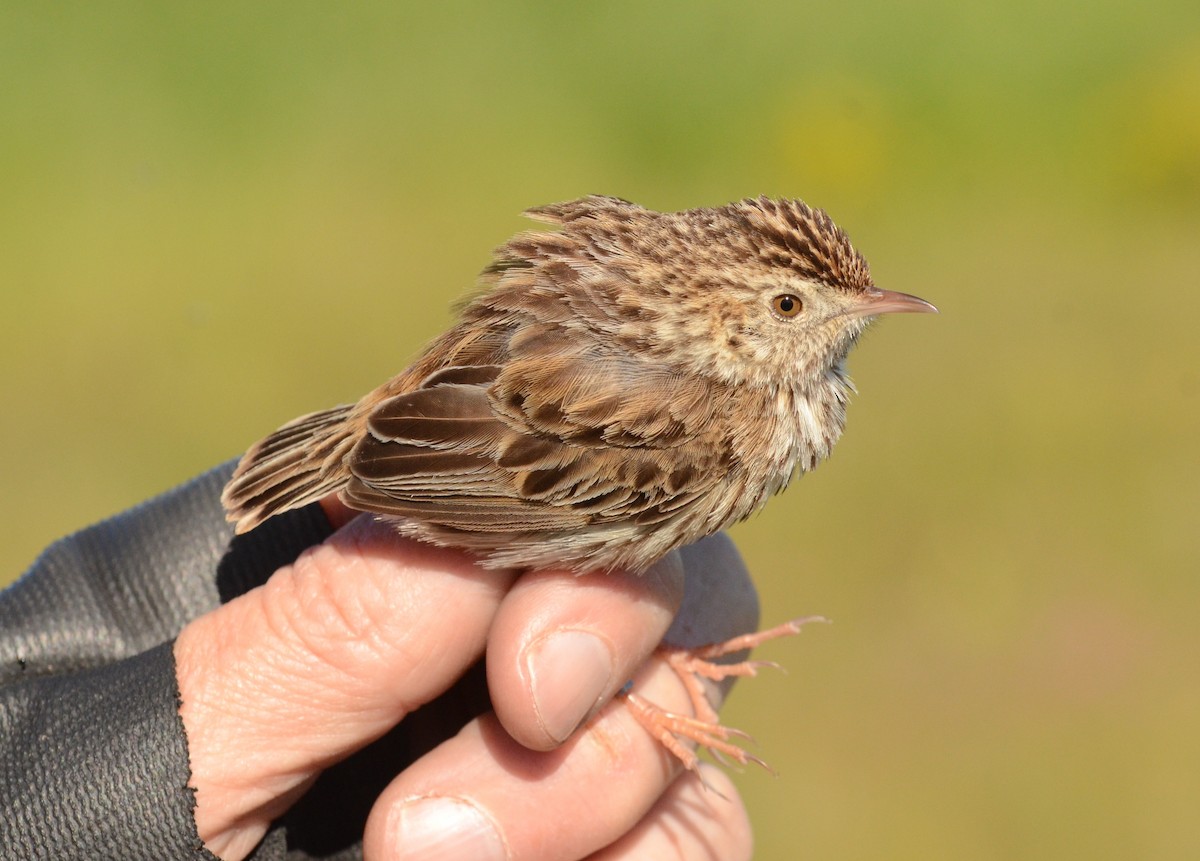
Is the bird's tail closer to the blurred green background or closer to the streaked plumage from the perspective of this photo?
the streaked plumage

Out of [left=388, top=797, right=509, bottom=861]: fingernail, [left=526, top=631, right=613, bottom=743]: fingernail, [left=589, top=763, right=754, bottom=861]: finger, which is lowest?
[left=589, top=763, right=754, bottom=861]: finger

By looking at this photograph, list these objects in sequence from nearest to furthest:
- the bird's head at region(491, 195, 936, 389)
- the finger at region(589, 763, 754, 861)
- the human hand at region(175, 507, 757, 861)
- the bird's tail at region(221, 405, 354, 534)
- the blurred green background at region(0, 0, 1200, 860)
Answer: the human hand at region(175, 507, 757, 861) < the bird's tail at region(221, 405, 354, 534) < the bird's head at region(491, 195, 936, 389) < the finger at region(589, 763, 754, 861) < the blurred green background at region(0, 0, 1200, 860)

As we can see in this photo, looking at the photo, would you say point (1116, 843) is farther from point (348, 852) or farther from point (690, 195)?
point (690, 195)

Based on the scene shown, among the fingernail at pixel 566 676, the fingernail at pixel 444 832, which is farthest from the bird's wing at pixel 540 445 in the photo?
the fingernail at pixel 444 832

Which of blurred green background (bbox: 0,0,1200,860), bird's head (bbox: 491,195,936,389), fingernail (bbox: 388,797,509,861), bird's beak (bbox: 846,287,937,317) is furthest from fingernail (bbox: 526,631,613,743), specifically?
blurred green background (bbox: 0,0,1200,860)

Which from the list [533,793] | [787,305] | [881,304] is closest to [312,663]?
[533,793]

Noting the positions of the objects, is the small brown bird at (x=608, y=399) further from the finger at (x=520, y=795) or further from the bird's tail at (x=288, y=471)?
the finger at (x=520, y=795)

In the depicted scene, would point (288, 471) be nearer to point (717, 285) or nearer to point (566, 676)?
point (566, 676)
